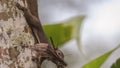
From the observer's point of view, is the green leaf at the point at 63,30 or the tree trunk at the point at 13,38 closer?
the tree trunk at the point at 13,38

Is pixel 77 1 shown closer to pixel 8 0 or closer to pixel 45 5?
pixel 45 5

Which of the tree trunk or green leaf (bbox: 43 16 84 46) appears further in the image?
green leaf (bbox: 43 16 84 46)

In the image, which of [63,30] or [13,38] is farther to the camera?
[63,30]

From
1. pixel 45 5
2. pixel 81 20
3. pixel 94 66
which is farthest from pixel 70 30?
pixel 45 5
